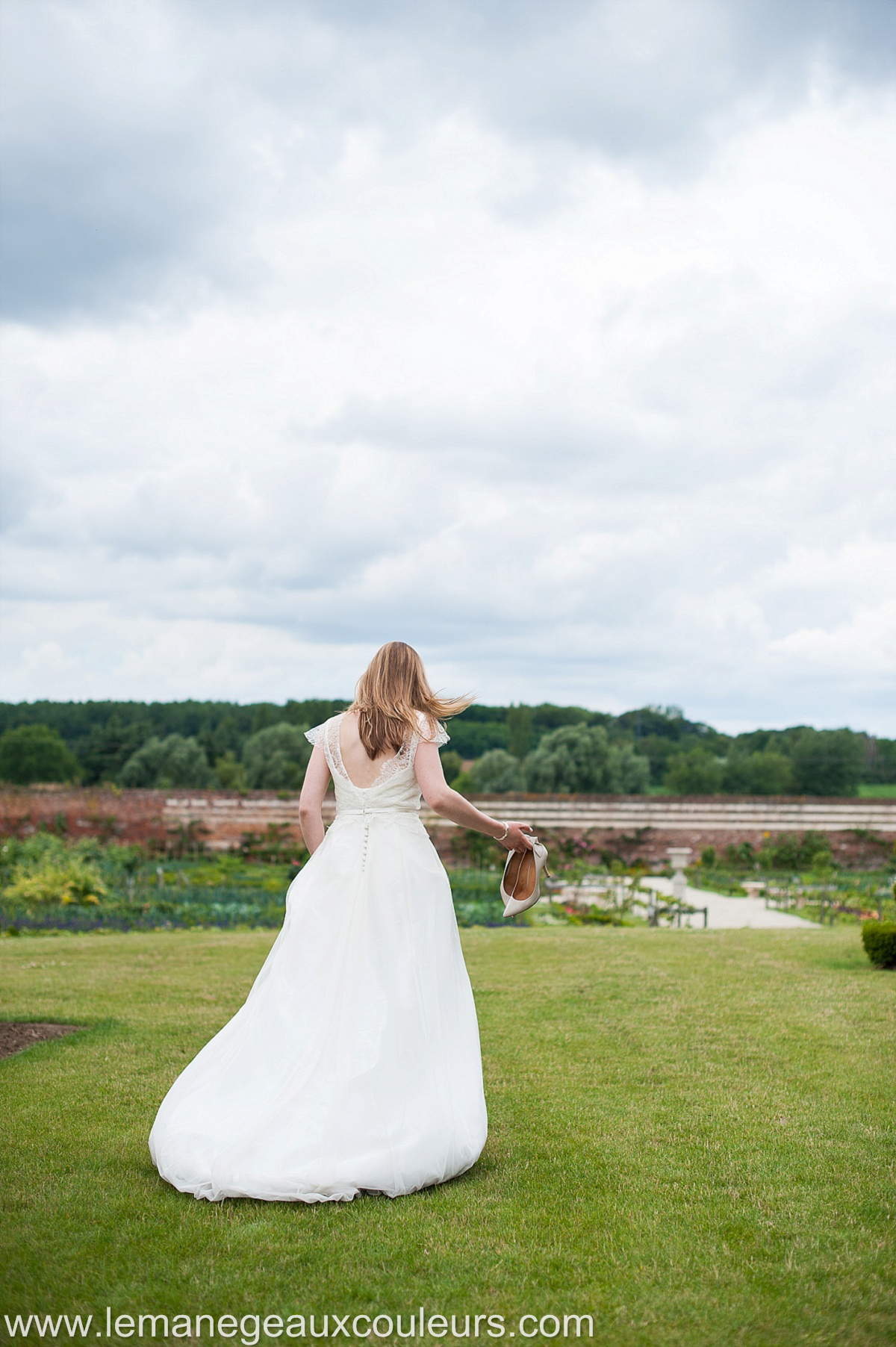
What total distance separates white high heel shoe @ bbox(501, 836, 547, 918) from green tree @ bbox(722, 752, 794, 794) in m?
34.3

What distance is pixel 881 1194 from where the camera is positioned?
410cm

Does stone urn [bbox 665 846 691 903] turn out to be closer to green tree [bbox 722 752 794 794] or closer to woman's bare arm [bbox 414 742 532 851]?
woman's bare arm [bbox 414 742 532 851]

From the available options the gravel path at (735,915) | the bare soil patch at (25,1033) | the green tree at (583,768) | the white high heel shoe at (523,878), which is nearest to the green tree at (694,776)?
the green tree at (583,768)

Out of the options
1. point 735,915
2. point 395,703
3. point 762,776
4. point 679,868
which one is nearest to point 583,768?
point 762,776

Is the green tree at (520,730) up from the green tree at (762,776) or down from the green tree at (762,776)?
up

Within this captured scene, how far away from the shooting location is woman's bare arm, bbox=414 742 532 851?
444 cm

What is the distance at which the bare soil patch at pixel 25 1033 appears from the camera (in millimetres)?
6586

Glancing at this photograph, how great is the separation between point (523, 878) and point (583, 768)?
30539 millimetres

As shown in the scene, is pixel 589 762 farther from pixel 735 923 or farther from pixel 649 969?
pixel 649 969

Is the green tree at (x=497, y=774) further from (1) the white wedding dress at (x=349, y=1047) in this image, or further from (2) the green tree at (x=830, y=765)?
(1) the white wedding dress at (x=349, y=1047)

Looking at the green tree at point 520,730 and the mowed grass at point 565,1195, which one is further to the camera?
the green tree at point 520,730

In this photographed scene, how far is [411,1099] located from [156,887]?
14.6 metres

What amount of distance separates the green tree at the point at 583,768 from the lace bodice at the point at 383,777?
2989cm

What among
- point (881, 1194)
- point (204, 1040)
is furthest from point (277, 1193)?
point (204, 1040)
